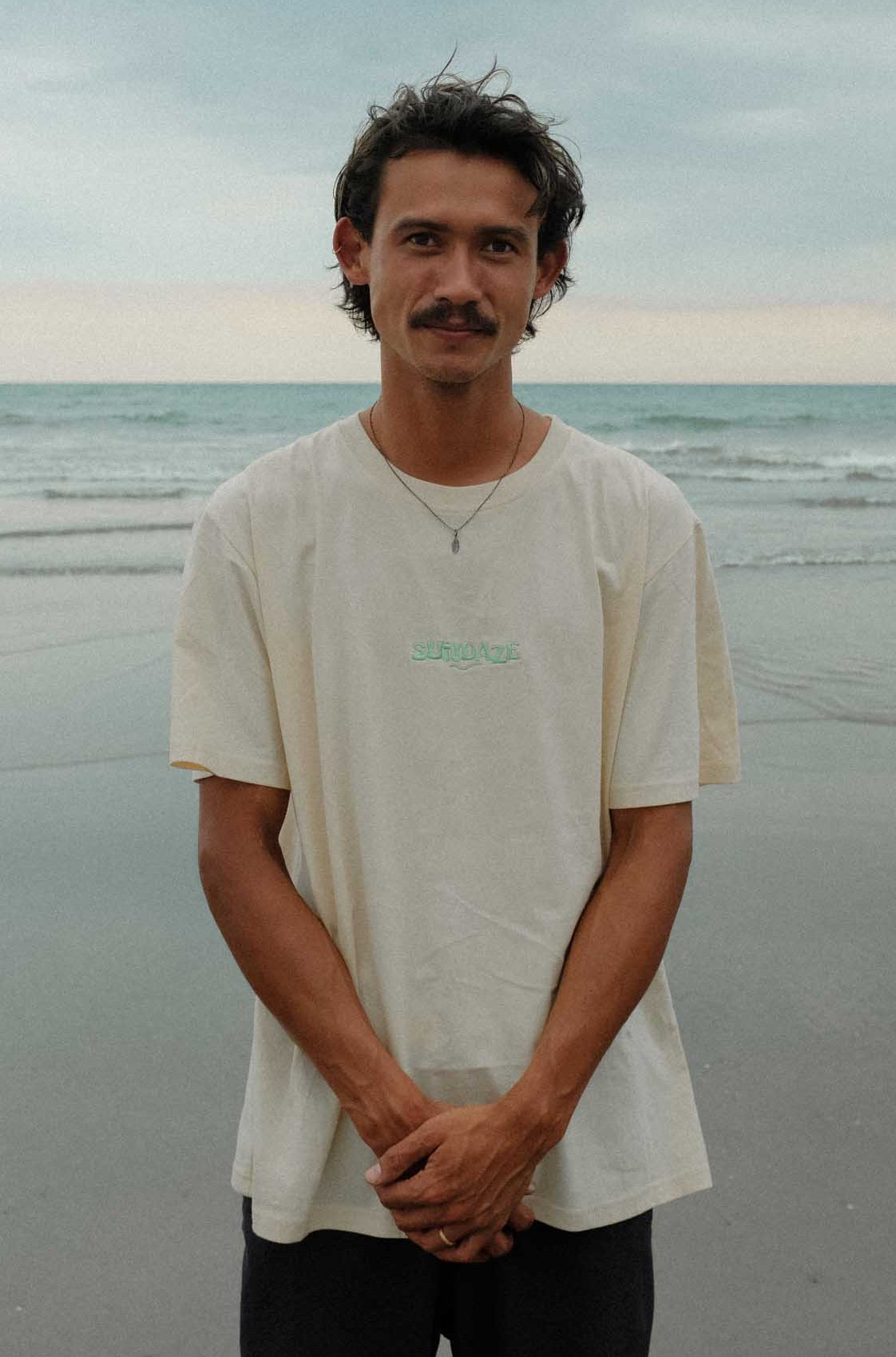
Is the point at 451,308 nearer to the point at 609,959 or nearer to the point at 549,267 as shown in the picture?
the point at 549,267

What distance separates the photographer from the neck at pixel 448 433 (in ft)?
5.08

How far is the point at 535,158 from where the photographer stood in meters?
1.56

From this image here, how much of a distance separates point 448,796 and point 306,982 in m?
0.25

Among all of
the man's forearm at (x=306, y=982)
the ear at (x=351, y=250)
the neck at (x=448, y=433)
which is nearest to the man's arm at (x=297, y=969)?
the man's forearm at (x=306, y=982)

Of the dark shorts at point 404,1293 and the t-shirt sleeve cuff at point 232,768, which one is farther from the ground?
the t-shirt sleeve cuff at point 232,768

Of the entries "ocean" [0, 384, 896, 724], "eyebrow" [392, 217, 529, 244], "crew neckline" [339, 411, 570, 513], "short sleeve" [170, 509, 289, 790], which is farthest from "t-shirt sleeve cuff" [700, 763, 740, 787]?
"ocean" [0, 384, 896, 724]

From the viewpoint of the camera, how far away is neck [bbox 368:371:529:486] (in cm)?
155

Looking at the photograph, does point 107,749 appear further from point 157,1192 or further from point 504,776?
point 504,776

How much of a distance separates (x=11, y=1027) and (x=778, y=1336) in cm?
177

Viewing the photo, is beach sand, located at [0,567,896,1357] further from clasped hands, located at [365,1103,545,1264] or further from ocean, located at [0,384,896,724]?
ocean, located at [0,384,896,724]

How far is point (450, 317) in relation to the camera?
149cm

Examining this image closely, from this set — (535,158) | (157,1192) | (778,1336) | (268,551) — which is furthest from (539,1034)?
(157,1192)

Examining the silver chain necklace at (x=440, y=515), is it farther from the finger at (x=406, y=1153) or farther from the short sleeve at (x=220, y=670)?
the finger at (x=406, y=1153)

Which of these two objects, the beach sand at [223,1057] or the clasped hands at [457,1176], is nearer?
the clasped hands at [457,1176]
